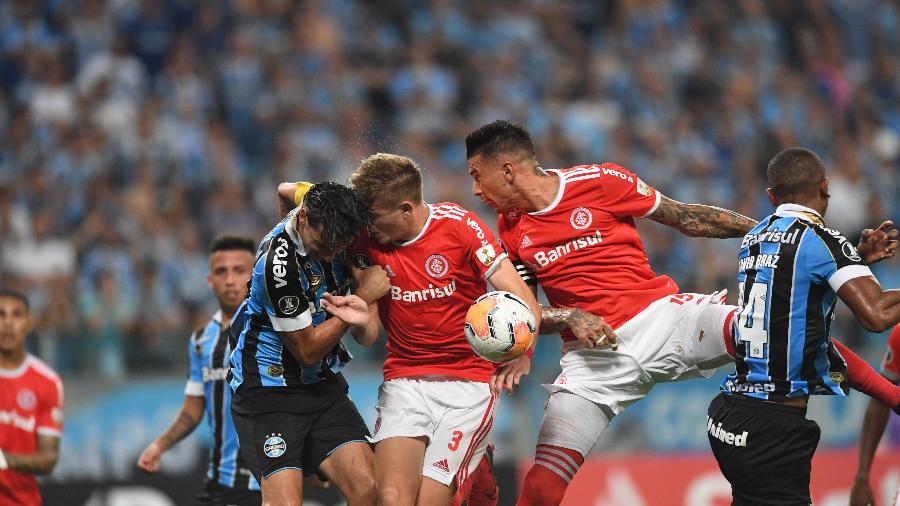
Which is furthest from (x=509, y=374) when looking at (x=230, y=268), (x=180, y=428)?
(x=180, y=428)

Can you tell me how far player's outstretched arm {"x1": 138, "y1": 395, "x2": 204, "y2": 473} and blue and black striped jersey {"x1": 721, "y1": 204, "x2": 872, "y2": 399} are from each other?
3.88 meters

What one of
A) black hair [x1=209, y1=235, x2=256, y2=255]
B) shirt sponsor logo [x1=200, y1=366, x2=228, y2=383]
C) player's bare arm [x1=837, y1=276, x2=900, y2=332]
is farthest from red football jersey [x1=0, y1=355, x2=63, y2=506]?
player's bare arm [x1=837, y1=276, x2=900, y2=332]

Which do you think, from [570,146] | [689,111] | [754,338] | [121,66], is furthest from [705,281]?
[121,66]

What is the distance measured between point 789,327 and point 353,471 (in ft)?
7.85

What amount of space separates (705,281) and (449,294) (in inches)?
244

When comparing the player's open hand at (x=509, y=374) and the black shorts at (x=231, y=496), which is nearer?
the player's open hand at (x=509, y=374)

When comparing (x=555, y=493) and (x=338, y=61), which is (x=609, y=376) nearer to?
(x=555, y=493)

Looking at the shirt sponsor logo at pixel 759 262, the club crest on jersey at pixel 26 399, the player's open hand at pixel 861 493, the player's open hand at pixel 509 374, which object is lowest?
the player's open hand at pixel 861 493

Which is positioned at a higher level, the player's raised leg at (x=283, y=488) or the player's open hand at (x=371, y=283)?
the player's open hand at (x=371, y=283)

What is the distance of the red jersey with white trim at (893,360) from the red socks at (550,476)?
6.48 ft

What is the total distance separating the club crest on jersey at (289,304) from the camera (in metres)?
6.34

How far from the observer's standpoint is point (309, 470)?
670cm

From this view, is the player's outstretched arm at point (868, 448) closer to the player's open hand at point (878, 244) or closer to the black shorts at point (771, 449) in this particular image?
the black shorts at point (771, 449)

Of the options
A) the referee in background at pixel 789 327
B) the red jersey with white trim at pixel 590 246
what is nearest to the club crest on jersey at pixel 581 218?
the red jersey with white trim at pixel 590 246
